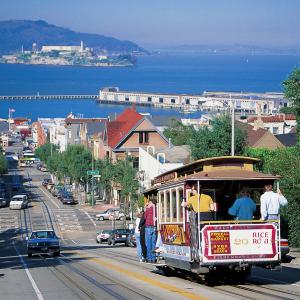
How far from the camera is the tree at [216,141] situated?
59844 millimetres

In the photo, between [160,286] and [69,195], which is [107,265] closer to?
[160,286]

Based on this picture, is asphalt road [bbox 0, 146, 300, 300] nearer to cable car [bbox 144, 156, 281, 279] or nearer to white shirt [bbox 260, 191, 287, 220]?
cable car [bbox 144, 156, 281, 279]

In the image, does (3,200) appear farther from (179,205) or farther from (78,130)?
(179,205)

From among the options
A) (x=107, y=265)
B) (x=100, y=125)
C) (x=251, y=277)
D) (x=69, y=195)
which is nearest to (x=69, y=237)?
(x=69, y=195)

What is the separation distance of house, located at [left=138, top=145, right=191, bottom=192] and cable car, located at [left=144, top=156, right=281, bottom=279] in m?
48.7

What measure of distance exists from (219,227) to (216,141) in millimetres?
41914

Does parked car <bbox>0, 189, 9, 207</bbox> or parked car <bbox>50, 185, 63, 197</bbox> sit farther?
parked car <bbox>50, 185, 63, 197</bbox>

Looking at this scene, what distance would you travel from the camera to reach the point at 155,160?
76125 mm

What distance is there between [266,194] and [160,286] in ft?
9.42

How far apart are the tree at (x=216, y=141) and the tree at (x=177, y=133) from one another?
4253 centimetres

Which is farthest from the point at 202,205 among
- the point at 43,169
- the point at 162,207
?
the point at 43,169

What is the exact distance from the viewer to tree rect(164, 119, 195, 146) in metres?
108

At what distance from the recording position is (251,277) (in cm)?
2111

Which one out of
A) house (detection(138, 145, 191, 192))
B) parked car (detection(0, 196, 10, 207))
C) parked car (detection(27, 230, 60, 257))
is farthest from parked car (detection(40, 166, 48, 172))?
parked car (detection(27, 230, 60, 257))
